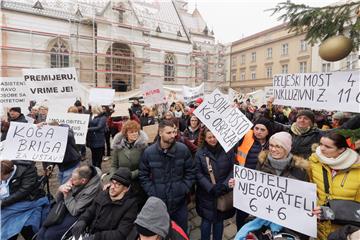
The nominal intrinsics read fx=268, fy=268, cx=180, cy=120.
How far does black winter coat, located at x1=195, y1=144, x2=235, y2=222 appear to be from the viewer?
134 inches

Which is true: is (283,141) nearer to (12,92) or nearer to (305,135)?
(305,135)

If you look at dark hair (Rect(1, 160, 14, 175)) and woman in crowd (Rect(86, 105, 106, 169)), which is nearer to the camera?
dark hair (Rect(1, 160, 14, 175))

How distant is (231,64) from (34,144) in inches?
2004

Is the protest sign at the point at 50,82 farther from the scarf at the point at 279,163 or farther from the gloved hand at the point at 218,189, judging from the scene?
the scarf at the point at 279,163

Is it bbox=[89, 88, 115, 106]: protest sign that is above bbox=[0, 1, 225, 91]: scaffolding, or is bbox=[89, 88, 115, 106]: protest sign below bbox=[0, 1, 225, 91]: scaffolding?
below

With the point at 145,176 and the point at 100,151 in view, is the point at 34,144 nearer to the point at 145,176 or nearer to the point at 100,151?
the point at 145,176

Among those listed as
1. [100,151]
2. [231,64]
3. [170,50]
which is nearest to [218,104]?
[100,151]

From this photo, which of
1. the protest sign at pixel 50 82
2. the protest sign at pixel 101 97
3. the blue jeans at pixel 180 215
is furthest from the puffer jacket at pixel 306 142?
the protest sign at pixel 101 97

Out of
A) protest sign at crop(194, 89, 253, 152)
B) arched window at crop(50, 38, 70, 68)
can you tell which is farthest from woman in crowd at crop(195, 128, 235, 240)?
arched window at crop(50, 38, 70, 68)

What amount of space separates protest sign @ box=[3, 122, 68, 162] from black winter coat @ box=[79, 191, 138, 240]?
1245 mm

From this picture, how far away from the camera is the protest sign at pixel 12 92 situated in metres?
5.88

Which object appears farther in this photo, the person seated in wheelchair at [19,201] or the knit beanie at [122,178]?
the person seated in wheelchair at [19,201]

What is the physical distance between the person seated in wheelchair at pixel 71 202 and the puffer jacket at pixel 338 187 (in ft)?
8.10

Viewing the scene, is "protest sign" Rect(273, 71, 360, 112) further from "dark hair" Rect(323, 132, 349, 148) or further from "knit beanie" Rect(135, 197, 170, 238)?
"knit beanie" Rect(135, 197, 170, 238)
